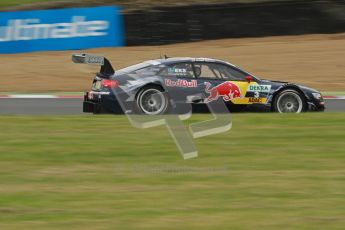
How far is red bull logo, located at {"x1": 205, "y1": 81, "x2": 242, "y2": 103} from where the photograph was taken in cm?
1405

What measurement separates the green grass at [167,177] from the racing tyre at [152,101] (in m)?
2.41

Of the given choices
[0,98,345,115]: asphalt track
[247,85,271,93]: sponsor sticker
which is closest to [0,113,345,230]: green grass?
[247,85,271,93]: sponsor sticker

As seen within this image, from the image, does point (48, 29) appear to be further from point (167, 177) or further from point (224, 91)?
point (167, 177)

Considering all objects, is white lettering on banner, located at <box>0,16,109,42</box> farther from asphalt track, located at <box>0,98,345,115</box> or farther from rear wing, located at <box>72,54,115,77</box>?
rear wing, located at <box>72,54,115,77</box>

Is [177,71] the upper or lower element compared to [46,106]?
upper

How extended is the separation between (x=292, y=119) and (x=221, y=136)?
177 centimetres

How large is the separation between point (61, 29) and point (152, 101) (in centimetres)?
1236

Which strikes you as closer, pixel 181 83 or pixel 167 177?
pixel 167 177

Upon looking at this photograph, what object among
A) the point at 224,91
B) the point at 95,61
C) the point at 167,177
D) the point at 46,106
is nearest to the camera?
the point at 167,177

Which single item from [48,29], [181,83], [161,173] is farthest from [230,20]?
[161,173]

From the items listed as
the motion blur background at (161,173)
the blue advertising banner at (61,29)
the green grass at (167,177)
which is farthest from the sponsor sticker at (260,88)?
the blue advertising banner at (61,29)

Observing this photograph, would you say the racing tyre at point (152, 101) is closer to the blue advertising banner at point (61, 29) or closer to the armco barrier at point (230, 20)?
the armco barrier at point (230, 20)

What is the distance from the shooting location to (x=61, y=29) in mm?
25438

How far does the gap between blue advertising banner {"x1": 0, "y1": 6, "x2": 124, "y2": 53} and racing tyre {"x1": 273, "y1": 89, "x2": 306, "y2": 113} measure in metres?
11.9
